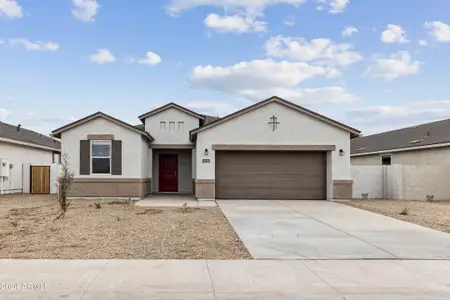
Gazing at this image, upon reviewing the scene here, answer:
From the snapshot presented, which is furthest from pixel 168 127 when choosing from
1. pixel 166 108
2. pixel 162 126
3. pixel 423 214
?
pixel 423 214

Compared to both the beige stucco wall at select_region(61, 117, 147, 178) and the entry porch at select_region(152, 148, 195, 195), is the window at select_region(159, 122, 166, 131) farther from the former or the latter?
the beige stucco wall at select_region(61, 117, 147, 178)

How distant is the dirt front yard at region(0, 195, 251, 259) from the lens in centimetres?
781

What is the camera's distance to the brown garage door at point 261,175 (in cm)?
1992

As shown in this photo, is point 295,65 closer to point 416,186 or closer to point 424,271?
point 416,186

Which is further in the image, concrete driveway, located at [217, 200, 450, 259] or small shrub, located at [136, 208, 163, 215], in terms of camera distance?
small shrub, located at [136, 208, 163, 215]

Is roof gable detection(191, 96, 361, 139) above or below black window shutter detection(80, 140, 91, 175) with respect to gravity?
above

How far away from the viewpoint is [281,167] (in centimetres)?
2000

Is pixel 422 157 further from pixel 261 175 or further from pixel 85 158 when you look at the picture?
pixel 85 158

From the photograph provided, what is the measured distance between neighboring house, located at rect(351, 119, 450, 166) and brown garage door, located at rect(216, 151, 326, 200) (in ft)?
24.3

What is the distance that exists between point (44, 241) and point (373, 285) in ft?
21.2

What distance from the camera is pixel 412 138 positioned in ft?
87.4

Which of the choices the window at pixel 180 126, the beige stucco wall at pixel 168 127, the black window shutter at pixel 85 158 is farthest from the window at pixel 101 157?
the window at pixel 180 126

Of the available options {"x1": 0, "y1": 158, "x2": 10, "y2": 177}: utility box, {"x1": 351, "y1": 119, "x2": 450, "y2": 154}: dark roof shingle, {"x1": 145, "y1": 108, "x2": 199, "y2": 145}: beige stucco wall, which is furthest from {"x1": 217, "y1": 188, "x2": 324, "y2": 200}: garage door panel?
{"x1": 0, "y1": 158, "x2": 10, "y2": 177}: utility box

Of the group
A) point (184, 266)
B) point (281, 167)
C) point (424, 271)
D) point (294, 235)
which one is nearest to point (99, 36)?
point (281, 167)
